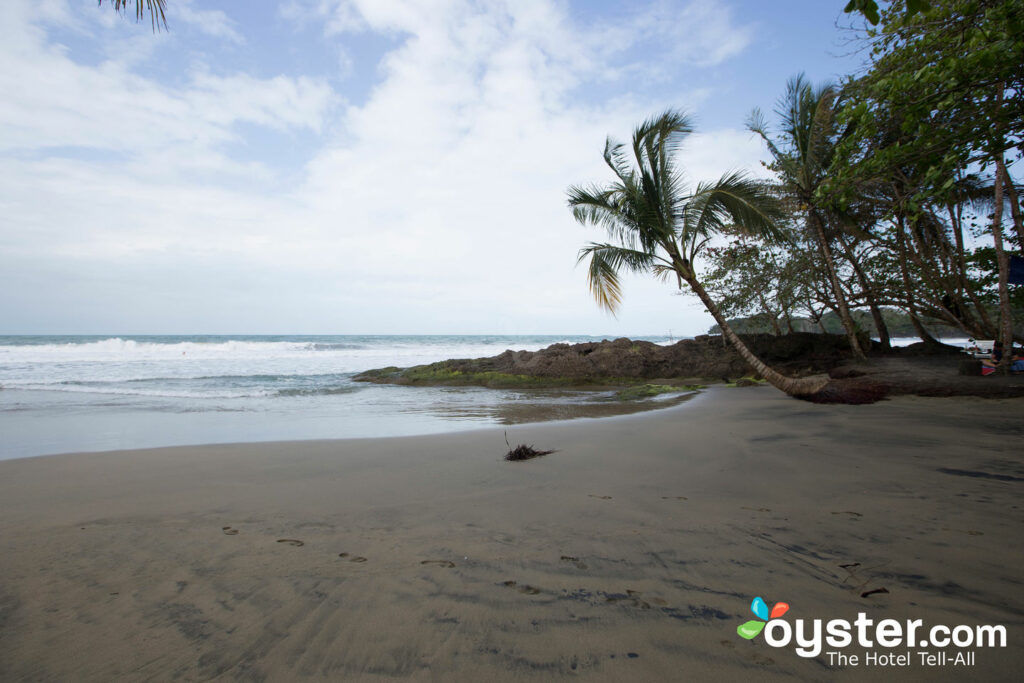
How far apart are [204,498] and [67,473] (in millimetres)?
1802

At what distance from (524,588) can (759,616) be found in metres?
0.84

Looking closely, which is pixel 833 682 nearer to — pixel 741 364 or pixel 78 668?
pixel 78 668

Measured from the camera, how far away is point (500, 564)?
6.82 ft

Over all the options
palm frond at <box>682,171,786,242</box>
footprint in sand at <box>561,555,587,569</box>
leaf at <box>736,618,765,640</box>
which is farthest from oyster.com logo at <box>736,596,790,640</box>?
palm frond at <box>682,171,786,242</box>

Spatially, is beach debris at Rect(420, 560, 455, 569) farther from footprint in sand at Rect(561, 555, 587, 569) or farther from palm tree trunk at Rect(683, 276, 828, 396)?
palm tree trunk at Rect(683, 276, 828, 396)

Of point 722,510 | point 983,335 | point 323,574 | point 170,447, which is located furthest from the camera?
point 983,335

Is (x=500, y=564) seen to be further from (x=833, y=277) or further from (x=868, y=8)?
(x=833, y=277)

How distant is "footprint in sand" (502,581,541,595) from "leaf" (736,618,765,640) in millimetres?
701

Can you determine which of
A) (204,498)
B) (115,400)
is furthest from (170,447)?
(115,400)

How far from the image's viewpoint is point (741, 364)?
14.7 m

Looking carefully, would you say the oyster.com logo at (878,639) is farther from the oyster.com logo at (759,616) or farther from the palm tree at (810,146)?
the palm tree at (810,146)

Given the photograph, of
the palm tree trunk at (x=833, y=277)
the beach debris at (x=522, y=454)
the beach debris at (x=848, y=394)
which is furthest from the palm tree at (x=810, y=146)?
the beach debris at (x=522, y=454)

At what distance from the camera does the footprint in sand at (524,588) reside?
1.83 meters

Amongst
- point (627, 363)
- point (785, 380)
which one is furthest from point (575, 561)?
point (627, 363)
